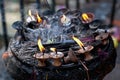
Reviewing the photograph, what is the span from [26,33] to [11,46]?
4.8 inches

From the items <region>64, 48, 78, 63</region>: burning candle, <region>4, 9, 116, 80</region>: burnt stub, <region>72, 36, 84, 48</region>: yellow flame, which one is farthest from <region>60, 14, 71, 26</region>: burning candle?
<region>64, 48, 78, 63</region>: burning candle

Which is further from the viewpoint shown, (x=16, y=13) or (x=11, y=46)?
(x=16, y=13)

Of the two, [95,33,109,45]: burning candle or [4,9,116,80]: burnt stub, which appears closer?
[4,9,116,80]: burnt stub

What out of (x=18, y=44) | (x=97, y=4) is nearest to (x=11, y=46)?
(x=18, y=44)

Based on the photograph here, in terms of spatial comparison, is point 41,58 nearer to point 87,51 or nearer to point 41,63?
point 41,63

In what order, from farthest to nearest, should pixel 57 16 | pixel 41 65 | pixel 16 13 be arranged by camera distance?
pixel 16 13
pixel 57 16
pixel 41 65

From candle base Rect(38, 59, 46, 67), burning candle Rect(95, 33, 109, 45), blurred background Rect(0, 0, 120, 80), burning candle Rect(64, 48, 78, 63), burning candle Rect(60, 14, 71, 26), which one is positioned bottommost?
blurred background Rect(0, 0, 120, 80)

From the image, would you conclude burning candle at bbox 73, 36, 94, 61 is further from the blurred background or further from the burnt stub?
the blurred background

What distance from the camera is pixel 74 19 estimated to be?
6.59 ft

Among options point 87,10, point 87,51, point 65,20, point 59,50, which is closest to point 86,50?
point 87,51

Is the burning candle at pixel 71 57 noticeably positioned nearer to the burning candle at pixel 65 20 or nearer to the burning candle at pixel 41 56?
the burning candle at pixel 41 56

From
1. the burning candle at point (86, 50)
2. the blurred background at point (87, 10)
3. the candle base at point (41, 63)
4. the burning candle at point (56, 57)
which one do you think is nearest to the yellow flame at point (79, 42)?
the burning candle at point (86, 50)

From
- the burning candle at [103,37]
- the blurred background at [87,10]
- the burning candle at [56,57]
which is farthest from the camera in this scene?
the blurred background at [87,10]

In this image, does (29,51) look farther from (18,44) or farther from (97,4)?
(97,4)
